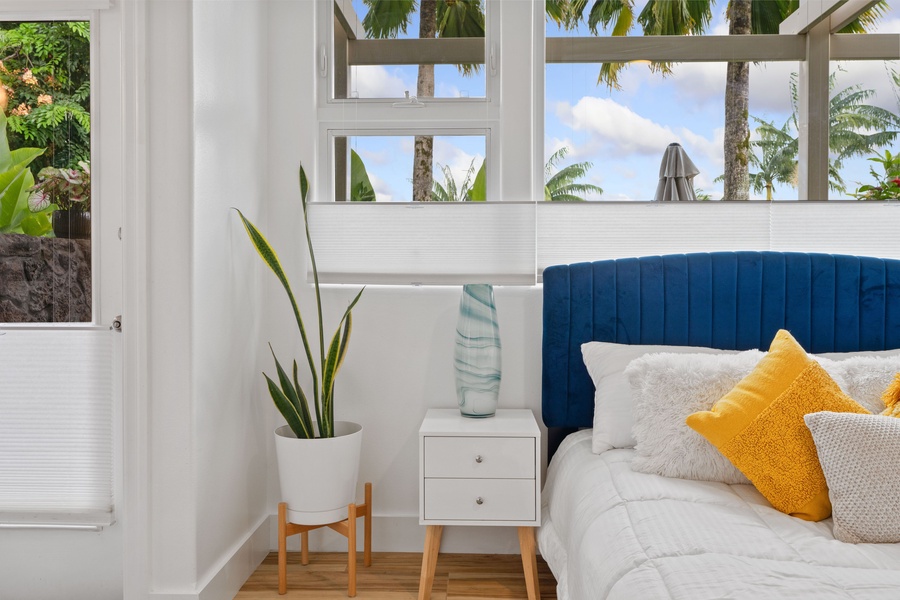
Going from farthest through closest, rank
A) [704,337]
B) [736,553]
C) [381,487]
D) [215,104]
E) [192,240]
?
1. [381,487]
2. [704,337]
3. [215,104]
4. [192,240]
5. [736,553]

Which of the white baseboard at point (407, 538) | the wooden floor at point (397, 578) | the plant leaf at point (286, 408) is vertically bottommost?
the wooden floor at point (397, 578)

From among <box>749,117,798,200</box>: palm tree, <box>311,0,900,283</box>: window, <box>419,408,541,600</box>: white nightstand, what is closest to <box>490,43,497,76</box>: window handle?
<box>311,0,900,283</box>: window

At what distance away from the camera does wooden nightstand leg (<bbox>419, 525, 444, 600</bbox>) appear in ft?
7.14

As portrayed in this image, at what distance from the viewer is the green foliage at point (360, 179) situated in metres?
2.74

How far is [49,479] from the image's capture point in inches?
86.4

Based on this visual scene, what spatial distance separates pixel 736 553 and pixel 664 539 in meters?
0.15


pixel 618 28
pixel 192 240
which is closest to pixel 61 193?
pixel 192 240

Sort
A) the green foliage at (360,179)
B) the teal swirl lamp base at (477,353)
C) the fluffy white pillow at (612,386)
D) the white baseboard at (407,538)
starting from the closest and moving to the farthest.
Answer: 1. the fluffy white pillow at (612,386)
2. the teal swirl lamp base at (477,353)
3. the white baseboard at (407,538)
4. the green foliage at (360,179)

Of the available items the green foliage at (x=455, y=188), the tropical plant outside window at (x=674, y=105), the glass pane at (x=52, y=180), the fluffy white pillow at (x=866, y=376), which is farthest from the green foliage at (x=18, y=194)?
the fluffy white pillow at (x=866, y=376)

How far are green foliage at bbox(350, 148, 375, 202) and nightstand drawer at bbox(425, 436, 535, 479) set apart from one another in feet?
3.58

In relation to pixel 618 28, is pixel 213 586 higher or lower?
lower

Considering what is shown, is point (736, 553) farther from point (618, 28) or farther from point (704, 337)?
point (618, 28)

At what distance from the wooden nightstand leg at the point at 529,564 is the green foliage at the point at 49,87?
195 centimetres

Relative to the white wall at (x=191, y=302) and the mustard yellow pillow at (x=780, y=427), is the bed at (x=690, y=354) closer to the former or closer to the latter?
the mustard yellow pillow at (x=780, y=427)
